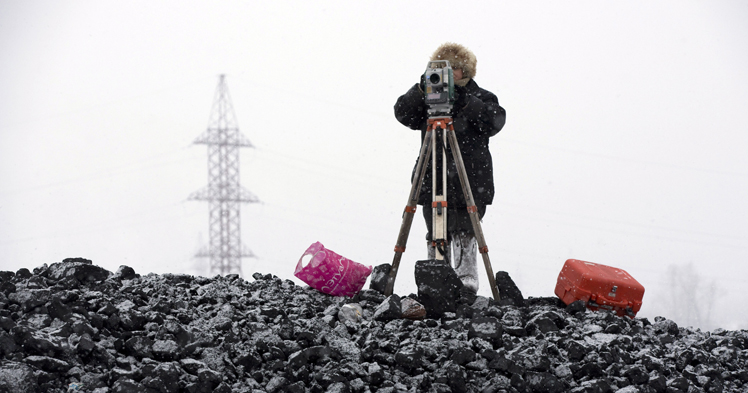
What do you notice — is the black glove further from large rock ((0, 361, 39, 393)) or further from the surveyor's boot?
large rock ((0, 361, 39, 393))

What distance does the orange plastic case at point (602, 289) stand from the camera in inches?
240

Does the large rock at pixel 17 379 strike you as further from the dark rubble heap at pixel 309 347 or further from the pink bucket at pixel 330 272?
the pink bucket at pixel 330 272

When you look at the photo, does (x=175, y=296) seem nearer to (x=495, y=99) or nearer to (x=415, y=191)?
(x=415, y=191)

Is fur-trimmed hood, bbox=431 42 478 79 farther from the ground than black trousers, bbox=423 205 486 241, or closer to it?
farther from the ground

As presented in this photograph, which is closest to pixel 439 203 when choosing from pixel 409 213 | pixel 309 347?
pixel 409 213

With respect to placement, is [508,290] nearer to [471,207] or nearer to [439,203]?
[471,207]

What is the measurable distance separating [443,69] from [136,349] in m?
3.57

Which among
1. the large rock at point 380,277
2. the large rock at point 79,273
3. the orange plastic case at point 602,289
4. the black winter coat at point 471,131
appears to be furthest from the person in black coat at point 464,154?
the large rock at point 79,273

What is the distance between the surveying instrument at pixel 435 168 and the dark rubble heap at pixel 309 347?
0.53 meters

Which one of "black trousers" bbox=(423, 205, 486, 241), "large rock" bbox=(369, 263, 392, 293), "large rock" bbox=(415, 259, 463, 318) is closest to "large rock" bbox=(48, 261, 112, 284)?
"large rock" bbox=(369, 263, 392, 293)

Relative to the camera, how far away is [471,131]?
250 inches

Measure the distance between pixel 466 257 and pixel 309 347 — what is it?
8.66ft

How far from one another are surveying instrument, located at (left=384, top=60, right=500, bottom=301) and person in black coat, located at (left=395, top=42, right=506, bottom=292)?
0.39 metres

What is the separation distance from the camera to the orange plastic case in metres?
6.09
